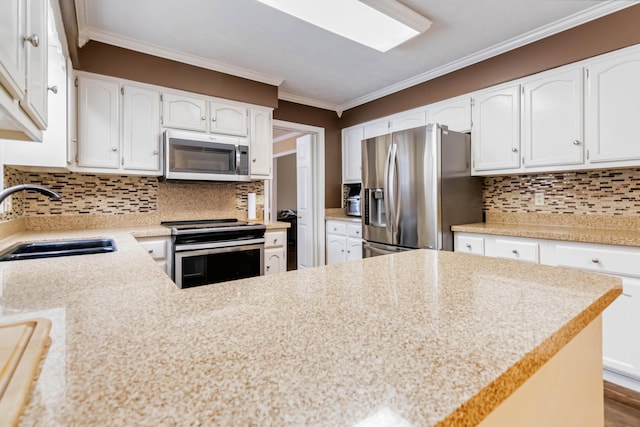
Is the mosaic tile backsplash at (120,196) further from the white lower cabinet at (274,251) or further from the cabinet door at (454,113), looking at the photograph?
the cabinet door at (454,113)

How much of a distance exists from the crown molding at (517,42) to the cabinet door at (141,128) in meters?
2.31

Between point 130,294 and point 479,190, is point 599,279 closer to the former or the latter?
point 130,294

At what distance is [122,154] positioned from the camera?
261 centimetres

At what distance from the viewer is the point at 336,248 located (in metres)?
3.92

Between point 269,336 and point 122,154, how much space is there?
2.65 meters

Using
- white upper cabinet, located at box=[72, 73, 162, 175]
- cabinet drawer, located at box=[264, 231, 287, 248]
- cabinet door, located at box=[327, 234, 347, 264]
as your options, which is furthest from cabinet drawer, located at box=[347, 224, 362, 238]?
white upper cabinet, located at box=[72, 73, 162, 175]

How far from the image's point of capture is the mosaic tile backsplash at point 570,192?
224 centimetres

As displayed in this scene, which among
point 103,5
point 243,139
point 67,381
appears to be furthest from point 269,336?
point 243,139

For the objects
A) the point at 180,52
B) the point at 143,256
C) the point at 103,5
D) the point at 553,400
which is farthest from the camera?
the point at 180,52

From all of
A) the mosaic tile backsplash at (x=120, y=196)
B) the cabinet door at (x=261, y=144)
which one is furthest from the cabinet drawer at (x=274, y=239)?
the cabinet door at (x=261, y=144)

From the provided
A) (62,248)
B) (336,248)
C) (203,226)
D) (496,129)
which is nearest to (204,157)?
(203,226)

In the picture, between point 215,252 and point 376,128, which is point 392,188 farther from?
point 215,252

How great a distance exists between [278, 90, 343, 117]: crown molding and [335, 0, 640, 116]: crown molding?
578 millimetres

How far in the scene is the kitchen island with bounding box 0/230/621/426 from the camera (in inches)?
14.3
